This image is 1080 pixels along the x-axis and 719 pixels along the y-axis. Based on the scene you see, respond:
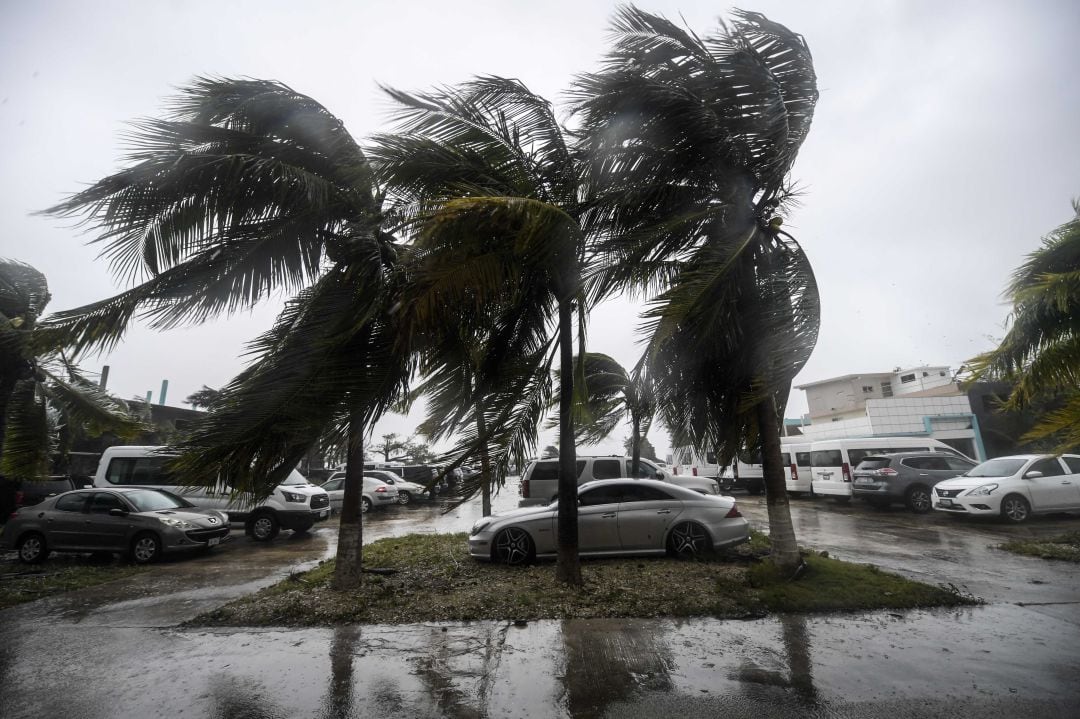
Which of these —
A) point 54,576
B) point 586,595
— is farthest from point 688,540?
point 54,576

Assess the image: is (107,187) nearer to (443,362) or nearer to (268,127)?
(268,127)

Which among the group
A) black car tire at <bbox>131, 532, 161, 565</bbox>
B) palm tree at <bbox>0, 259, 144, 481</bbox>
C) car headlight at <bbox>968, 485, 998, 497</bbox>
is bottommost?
black car tire at <bbox>131, 532, 161, 565</bbox>

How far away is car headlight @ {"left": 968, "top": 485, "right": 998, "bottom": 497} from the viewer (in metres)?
12.1

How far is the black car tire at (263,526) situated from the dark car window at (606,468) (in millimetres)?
8148

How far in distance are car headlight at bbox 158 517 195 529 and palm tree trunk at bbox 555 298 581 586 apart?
25.1 ft

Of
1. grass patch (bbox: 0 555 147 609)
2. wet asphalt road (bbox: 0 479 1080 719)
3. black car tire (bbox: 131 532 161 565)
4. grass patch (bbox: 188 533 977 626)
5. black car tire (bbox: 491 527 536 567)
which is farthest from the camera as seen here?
black car tire (bbox: 131 532 161 565)

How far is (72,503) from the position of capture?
33.6 feet

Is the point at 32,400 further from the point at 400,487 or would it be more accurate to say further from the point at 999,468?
the point at 999,468

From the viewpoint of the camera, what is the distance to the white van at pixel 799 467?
794 inches

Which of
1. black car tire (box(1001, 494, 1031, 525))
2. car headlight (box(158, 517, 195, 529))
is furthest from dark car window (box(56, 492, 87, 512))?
black car tire (box(1001, 494, 1031, 525))

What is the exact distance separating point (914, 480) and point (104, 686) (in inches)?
683

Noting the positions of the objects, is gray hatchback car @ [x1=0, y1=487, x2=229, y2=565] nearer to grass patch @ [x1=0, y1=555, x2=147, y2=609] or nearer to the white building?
grass patch @ [x1=0, y1=555, x2=147, y2=609]

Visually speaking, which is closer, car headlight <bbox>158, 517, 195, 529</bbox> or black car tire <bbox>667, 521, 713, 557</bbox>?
black car tire <bbox>667, 521, 713, 557</bbox>

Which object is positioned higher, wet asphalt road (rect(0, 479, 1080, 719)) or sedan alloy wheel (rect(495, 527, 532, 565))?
sedan alloy wheel (rect(495, 527, 532, 565))
